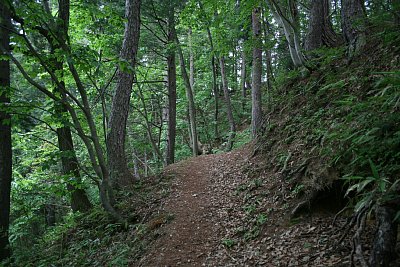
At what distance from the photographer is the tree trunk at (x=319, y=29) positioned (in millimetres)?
8703

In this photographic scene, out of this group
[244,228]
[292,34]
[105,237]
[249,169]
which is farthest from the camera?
A: [292,34]

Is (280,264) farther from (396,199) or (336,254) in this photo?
(396,199)

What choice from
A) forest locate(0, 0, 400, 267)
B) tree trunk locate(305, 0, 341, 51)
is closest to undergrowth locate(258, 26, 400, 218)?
forest locate(0, 0, 400, 267)

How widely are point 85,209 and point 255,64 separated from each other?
8123mm

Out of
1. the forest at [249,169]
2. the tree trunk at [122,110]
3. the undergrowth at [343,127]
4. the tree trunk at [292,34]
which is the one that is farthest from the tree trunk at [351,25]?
the tree trunk at [122,110]

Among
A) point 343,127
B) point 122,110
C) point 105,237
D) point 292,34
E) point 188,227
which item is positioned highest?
point 292,34

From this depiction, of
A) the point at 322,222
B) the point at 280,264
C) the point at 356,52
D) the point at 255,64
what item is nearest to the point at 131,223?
the point at 280,264

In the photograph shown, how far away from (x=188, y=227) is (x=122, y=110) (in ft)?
14.0

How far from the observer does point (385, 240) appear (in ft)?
9.11

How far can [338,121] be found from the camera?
214 inches

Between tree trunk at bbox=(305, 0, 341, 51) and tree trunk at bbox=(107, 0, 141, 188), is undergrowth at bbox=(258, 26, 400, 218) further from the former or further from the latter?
tree trunk at bbox=(107, 0, 141, 188)

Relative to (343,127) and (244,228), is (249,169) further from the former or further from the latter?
(343,127)

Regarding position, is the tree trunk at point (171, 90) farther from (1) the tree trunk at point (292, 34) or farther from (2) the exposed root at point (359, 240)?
(2) the exposed root at point (359, 240)

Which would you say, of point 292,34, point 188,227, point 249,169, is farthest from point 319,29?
point 188,227
